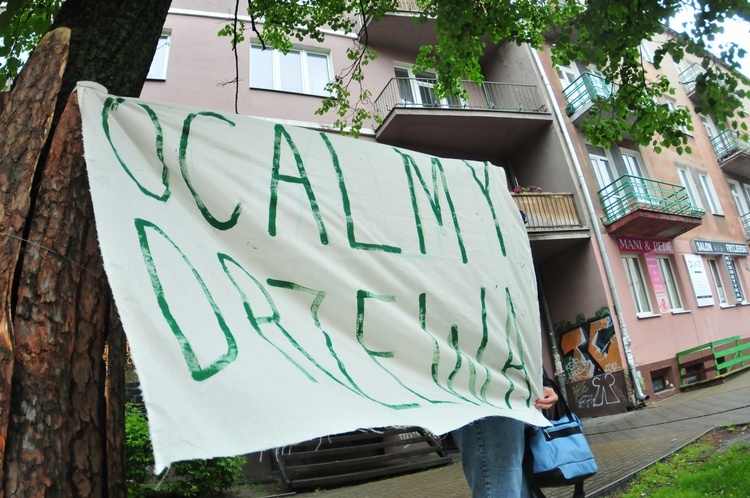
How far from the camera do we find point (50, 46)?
1913 millimetres

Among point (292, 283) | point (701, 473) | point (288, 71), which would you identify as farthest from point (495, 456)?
point (288, 71)

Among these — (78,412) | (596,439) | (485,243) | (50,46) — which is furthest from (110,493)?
(596,439)

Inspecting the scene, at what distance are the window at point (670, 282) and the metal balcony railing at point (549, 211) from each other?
300cm

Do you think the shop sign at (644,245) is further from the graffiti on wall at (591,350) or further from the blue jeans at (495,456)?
the blue jeans at (495,456)

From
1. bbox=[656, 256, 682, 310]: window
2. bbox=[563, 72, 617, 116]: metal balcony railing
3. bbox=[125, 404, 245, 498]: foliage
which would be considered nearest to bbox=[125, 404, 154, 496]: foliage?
bbox=[125, 404, 245, 498]: foliage

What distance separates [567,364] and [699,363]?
3308 millimetres

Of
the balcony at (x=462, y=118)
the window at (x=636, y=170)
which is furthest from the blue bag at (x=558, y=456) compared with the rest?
the window at (x=636, y=170)

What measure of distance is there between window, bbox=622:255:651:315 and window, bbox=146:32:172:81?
10.9 m

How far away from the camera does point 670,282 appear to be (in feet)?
42.0

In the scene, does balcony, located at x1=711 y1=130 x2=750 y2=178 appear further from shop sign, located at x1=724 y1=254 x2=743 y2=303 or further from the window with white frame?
shop sign, located at x1=724 y1=254 x2=743 y2=303

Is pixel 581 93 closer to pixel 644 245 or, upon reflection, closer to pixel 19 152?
pixel 644 245

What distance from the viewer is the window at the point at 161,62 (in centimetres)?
1009

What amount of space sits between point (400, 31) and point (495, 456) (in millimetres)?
11917

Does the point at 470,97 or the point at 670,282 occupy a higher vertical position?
the point at 470,97
